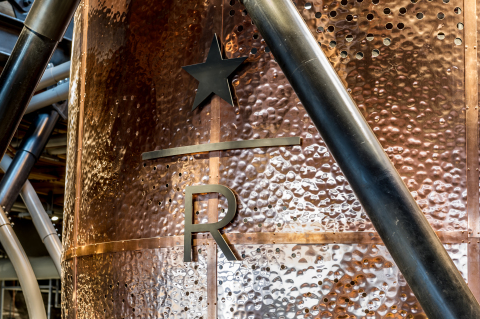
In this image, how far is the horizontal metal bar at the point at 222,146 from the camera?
366cm

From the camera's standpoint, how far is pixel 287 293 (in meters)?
3.51

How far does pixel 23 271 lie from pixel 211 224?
788cm

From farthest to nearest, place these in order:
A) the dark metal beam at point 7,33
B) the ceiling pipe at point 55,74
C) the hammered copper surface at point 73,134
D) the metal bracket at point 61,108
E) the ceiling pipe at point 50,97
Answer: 1. the metal bracket at point 61,108
2. the ceiling pipe at point 50,97
3. the ceiling pipe at point 55,74
4. the dark metal beam at point 7,33
5. the hammered copper surface at point 73,134

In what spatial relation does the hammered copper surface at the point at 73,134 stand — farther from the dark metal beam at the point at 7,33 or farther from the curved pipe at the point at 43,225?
the curved pipe at the point at 43,225

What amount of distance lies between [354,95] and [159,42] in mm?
1597

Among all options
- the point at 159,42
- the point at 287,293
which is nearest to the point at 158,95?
the point at 159,42

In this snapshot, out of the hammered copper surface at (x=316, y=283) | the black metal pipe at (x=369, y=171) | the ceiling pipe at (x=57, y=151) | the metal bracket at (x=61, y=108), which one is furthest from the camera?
the ceiling pipe at (x=57, y=151)

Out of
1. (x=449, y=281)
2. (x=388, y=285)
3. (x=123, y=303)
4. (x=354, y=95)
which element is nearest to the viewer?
(x=449, y=281)

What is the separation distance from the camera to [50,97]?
1111cm

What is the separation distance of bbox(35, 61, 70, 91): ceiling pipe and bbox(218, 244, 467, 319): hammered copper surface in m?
8.27

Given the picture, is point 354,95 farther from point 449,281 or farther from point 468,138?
point 449,281

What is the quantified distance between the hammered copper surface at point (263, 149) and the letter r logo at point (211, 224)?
0.06 m

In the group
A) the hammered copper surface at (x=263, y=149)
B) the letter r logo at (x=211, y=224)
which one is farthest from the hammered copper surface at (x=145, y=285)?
the letter r logo at (x=211, y=224)

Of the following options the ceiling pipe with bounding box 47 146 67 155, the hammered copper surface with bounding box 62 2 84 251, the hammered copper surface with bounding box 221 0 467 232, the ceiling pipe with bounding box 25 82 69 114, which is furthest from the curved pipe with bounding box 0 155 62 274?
the hammered copper surface with bounding box 221 0 467 232
